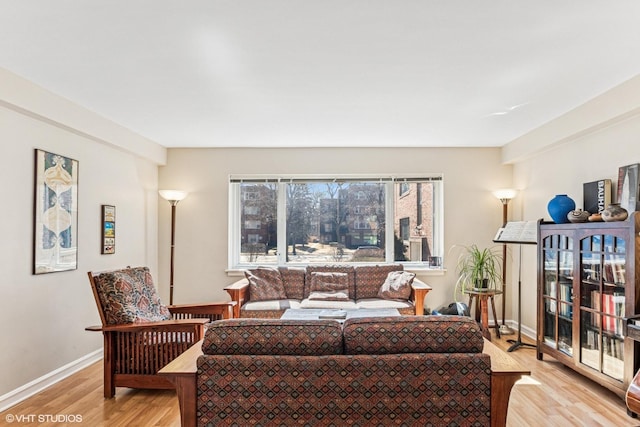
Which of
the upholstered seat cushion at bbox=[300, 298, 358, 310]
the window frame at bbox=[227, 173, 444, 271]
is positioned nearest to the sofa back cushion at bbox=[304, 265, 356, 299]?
the upholstered seat cushion at bbox=[300, 298, 358, 310]

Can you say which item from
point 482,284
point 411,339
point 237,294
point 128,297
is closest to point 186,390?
point 411,339

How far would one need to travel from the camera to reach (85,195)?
176 inches

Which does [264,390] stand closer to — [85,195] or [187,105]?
[187,105]

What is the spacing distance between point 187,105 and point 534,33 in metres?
2.86

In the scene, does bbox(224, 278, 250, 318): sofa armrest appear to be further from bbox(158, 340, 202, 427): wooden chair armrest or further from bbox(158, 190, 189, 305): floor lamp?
bbox(158, 340, 202, 427): wooden chair armrest

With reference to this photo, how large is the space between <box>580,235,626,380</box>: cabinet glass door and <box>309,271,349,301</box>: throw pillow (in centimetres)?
251

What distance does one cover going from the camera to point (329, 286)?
559 cm

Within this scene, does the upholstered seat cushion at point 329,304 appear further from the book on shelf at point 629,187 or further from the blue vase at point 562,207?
the book on shelf at point 629,187

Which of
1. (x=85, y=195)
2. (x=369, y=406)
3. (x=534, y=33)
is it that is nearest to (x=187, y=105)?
(x=85, y=195)

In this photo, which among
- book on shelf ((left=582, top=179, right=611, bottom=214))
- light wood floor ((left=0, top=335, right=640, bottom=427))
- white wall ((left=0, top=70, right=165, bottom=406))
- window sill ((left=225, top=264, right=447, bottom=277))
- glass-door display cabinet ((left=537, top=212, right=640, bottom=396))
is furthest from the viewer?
window sill ((left=225, top=264, right=447, bottom=277))

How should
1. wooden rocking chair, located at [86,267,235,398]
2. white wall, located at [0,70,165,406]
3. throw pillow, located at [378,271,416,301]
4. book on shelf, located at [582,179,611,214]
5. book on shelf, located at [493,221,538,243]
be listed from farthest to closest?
throw pillow, located at [378,271,416,301] → book on shelf, located at [493,221,538,243] → book on shelf, located at [582,179,611,214] → wooden rocking chair, located at [86,267,235,398] → white wall, located at [0,70,165,406]

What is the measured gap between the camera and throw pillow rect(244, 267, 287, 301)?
5.45 m

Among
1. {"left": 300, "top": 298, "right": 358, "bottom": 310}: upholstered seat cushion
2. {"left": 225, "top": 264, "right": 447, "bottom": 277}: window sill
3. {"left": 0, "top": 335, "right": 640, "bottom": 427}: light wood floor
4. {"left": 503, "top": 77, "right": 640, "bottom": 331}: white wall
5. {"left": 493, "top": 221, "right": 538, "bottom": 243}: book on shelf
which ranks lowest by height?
{"left": 0, "top": 335, "right": 640, "bottom": 427}: light wood floor

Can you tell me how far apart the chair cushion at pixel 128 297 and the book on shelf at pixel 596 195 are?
13.0 ft
